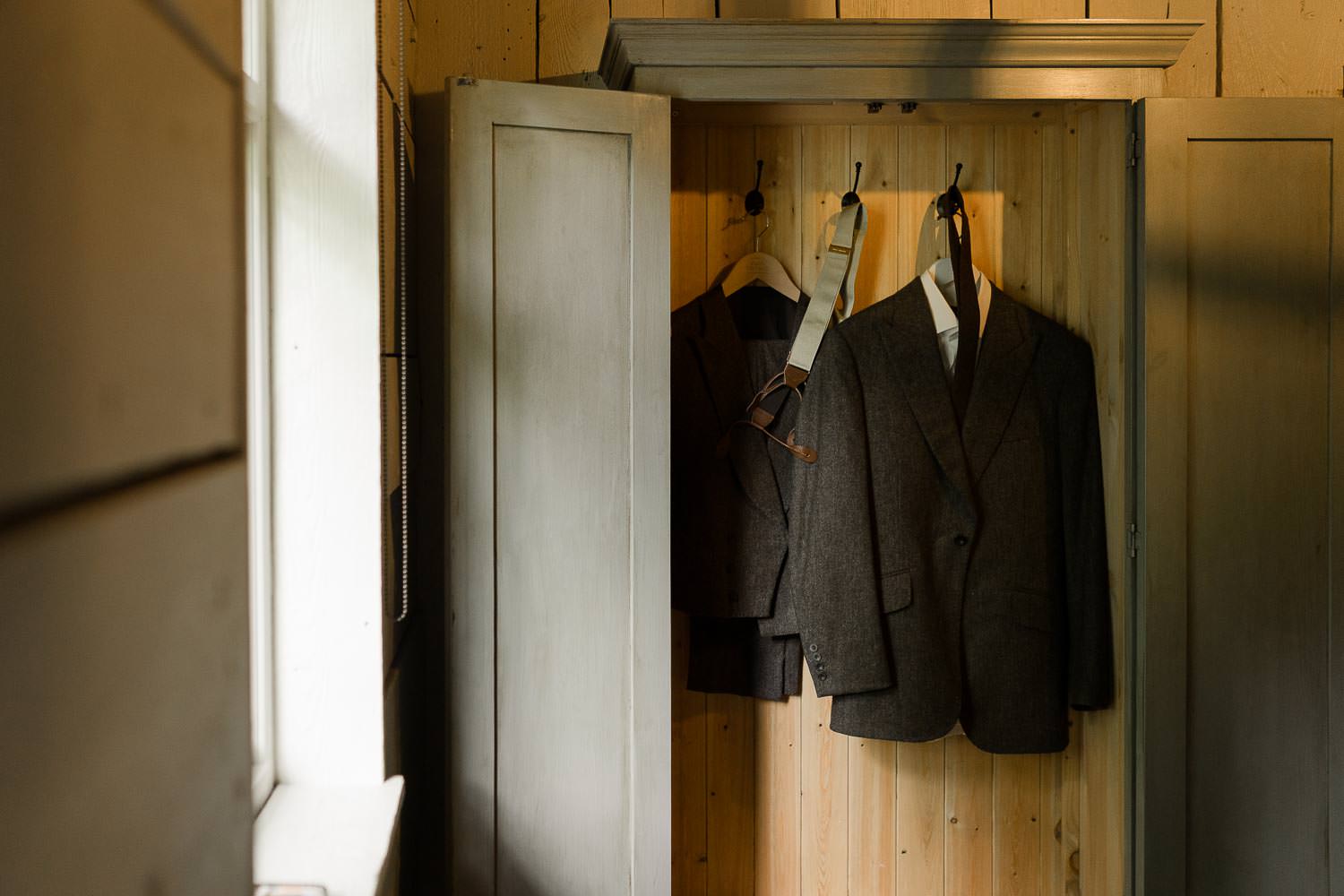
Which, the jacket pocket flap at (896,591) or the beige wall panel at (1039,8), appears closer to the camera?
the jacket pocket flap at (896,591)

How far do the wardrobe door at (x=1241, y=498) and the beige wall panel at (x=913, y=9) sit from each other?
509 millimetres

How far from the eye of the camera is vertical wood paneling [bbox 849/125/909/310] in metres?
1.97

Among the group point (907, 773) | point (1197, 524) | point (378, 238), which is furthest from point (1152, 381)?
point (378, 238)

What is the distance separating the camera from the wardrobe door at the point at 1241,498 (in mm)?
1651

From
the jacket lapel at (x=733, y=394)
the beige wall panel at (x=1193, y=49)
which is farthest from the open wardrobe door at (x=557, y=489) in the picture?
the beige wall panel at (x=1193, y=49)

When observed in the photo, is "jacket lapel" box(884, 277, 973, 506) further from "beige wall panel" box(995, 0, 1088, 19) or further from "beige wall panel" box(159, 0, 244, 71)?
"beige wall panel" box(159, 0, 244, 71)

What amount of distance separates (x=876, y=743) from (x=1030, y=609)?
0.47 meters

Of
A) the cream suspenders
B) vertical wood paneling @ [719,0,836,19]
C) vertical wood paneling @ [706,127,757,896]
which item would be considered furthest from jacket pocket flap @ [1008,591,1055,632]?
vertical wood paneling @ [719,0,836,19]

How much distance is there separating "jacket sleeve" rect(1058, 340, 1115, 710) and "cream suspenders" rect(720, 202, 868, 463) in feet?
1.56

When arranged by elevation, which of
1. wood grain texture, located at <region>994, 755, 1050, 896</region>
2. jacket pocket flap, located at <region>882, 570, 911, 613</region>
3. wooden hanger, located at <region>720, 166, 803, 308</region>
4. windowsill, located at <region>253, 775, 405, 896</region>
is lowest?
wood grain texture, located at <region>994, 755, 1050, 896</region>

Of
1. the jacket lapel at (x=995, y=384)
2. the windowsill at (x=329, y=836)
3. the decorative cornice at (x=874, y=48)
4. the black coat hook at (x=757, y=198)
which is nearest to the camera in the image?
the windowsill at (x=329, y=836)

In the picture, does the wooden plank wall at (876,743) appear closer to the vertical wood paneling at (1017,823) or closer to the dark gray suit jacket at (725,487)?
the vertical wood paneling at (1017,823)

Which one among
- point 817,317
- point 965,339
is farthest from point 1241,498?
point 817,317

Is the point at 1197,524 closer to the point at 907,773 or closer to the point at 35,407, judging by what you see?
the point at 907,773
